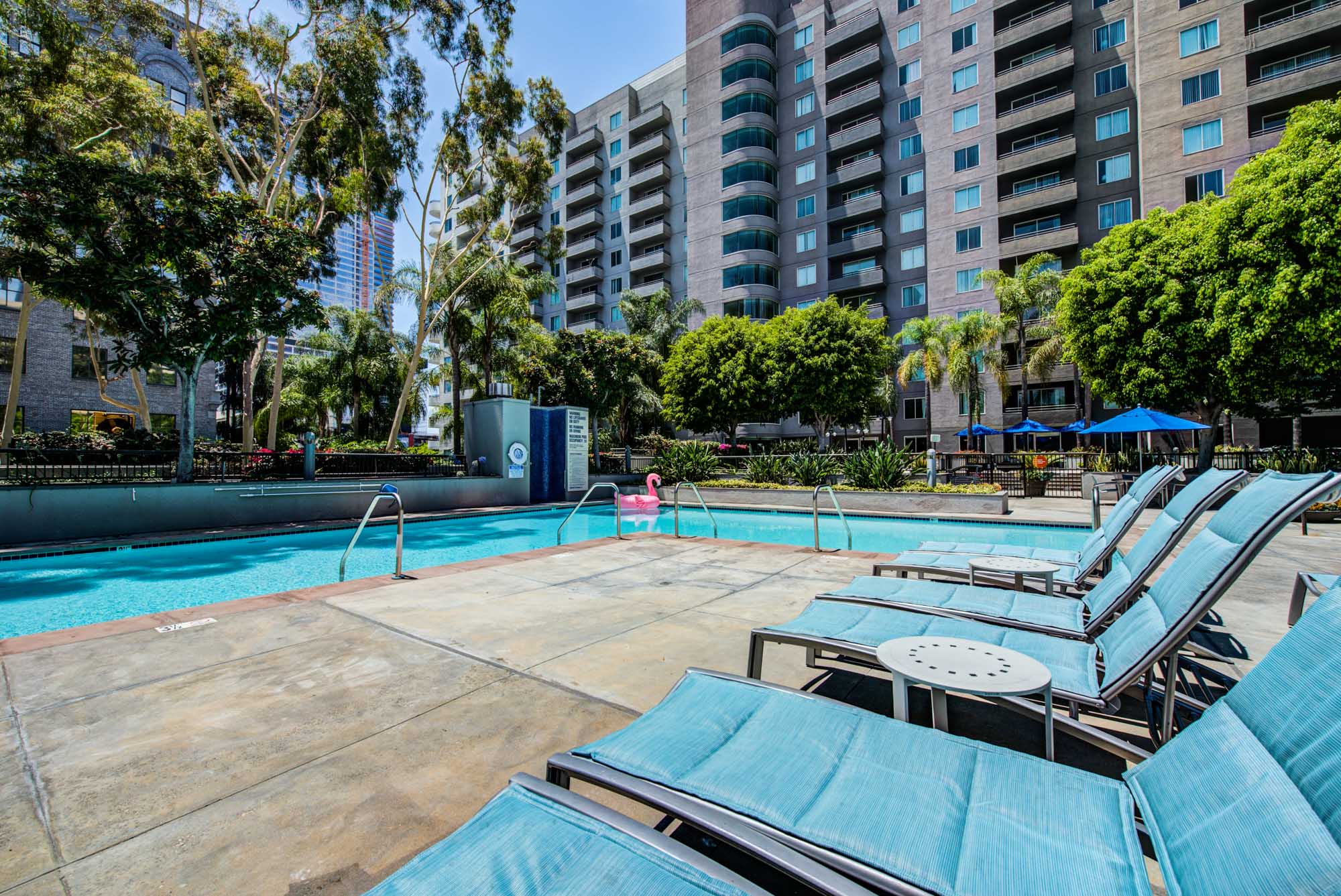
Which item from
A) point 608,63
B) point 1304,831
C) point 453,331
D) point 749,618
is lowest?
point 749,618

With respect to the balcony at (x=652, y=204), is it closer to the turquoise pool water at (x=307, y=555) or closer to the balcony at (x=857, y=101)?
the balcony at (x=857, y=101)

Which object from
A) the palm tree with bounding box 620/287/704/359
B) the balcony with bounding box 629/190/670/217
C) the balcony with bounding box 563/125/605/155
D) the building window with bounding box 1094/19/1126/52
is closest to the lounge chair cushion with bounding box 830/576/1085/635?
the palm tree with bounding box 620/287/704/359

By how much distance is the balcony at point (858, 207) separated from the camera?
40094 mm

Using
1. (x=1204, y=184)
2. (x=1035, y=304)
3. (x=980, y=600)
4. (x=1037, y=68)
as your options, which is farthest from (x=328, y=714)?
(x=1037, y=68)

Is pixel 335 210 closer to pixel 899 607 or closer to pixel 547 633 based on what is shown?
pixel 547 633

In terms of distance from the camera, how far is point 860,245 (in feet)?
134

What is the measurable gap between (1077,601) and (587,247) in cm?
5505

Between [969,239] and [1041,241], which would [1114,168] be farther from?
[969,239]

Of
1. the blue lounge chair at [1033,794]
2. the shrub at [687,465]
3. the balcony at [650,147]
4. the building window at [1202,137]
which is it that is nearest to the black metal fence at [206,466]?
A: the shrub at [687,465]

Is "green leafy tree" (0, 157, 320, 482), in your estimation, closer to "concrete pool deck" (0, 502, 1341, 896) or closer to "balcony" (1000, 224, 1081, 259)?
"concrete pool deck" (0, 502, 1341, 896)

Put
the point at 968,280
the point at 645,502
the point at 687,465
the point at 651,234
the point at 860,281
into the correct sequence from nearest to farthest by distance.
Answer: the point at 645,502
the point at 687,465
the point at 968,280
the point at 860,281
the point at 651,234

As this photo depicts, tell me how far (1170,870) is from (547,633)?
397cm

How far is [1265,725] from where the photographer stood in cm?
152

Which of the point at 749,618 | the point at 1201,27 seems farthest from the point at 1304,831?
the point at 1201,27
